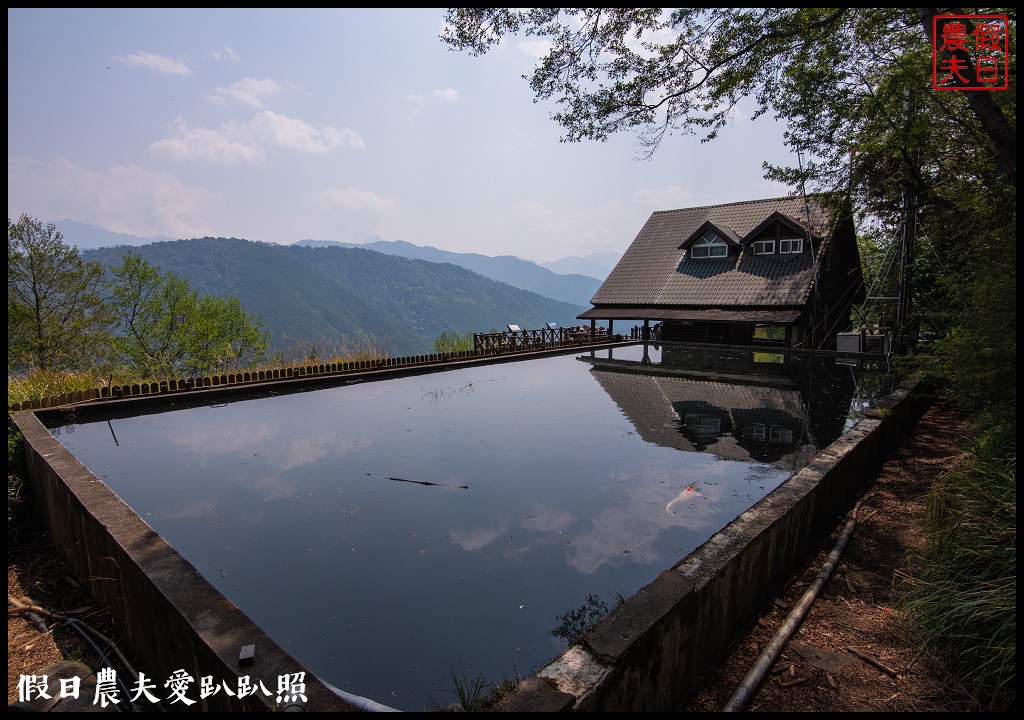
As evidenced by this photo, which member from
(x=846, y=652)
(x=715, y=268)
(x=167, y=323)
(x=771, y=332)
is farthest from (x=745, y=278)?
(x=167, y=323)

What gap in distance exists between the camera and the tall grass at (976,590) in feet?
8.77

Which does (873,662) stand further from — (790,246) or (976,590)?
(790,246)

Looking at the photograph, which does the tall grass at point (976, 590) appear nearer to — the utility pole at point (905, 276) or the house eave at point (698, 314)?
the utility pole at point (905, 276)

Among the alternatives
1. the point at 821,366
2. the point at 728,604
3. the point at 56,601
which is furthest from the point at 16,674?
the point at 821,366

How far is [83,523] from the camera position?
4.13 m

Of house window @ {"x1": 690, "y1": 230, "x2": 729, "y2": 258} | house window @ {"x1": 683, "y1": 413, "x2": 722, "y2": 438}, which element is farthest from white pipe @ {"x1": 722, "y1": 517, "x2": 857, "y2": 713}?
house window @ {"x1": 690, "y1": 230, "x2": 729, "y2": 258}

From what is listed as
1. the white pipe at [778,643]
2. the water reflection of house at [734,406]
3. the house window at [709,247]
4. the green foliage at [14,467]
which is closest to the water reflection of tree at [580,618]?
the white pipe at [778,643]

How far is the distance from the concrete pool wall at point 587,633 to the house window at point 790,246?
2031cm

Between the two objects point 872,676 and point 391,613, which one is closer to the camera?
point 872,676

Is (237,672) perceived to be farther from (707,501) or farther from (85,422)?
(85,422)

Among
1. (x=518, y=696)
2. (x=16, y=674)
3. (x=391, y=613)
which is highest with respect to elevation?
(x=518, y=696)

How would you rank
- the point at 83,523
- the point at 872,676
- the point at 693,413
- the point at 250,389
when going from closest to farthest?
1. the point at 872,676
2. the point at 83,523
3. the point at 693,413
4. the point at 250,389

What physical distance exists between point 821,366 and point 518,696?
17439 millimetres

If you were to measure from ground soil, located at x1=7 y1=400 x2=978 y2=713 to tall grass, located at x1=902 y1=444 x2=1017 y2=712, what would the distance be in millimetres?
137
